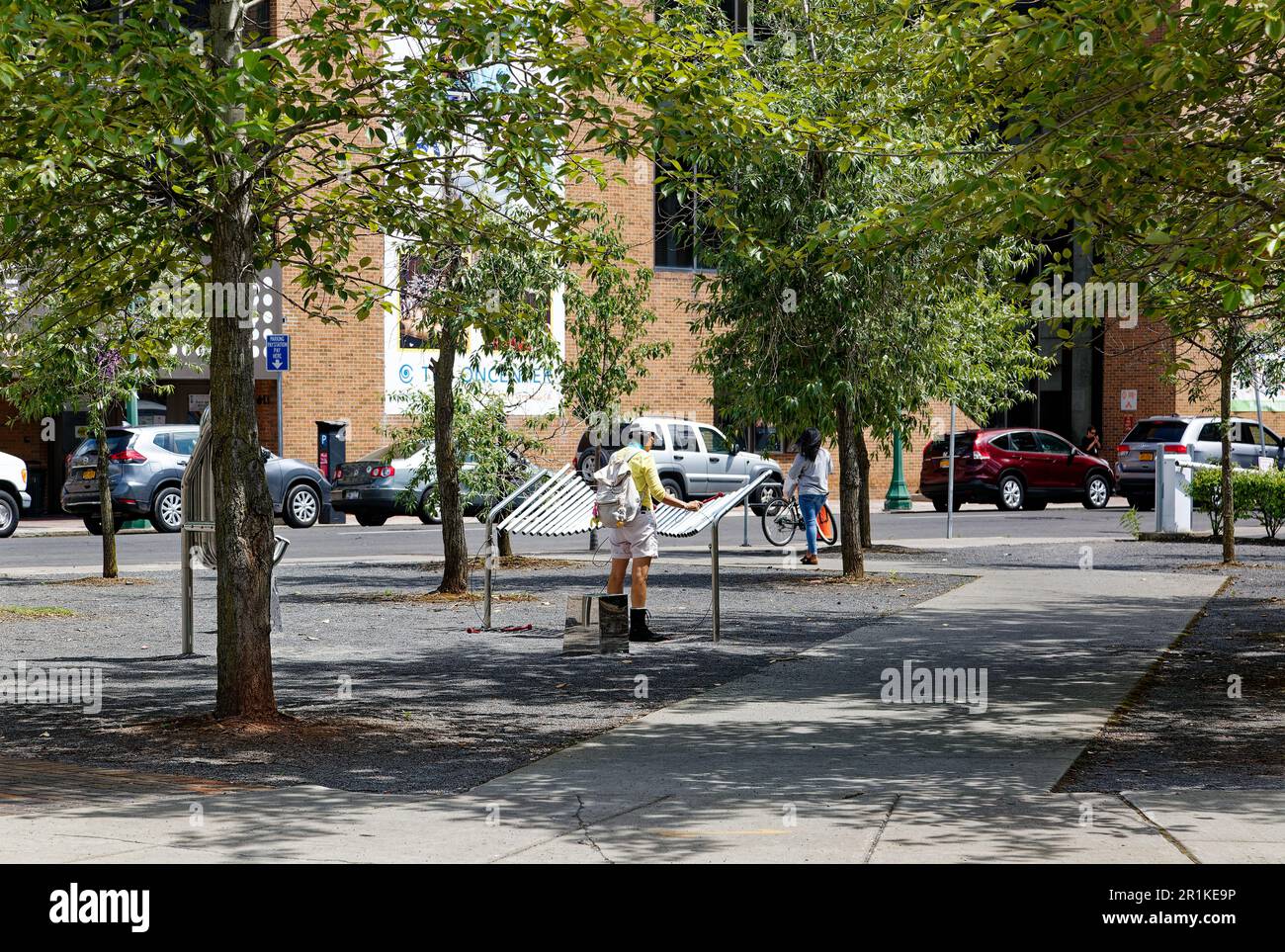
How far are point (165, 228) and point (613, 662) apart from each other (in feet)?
14.3

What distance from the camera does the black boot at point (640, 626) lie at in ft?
40.7

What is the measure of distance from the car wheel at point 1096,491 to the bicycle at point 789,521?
1324 centimetres

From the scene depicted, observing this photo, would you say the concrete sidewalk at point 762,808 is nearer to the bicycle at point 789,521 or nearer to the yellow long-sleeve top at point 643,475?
the yellow long-sleeve top at point 643,475

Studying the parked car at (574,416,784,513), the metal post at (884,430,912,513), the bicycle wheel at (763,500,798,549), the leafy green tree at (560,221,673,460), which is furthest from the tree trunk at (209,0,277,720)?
the metal post at (884,430,912,513)

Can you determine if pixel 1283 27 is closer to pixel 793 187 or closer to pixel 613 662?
pixel 613 662

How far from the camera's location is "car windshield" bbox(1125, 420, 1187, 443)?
34.6m

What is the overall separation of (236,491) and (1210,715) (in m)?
5.64

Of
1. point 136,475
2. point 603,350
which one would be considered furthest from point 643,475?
point 136,475

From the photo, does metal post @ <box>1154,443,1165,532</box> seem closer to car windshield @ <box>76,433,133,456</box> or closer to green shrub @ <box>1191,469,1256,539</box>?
green shrub @ <box>1191,469,1256,539</box>

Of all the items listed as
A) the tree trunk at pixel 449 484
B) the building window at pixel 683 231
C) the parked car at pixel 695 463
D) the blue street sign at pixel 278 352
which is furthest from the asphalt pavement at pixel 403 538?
the building window at pixel 683 231

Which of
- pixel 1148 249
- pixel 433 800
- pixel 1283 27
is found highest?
pixel 1283 27
